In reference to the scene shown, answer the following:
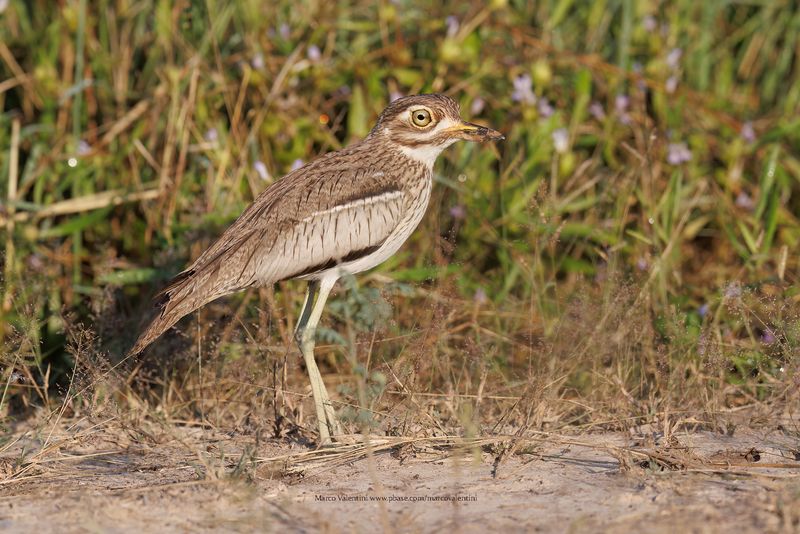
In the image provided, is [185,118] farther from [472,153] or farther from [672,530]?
[672,530]

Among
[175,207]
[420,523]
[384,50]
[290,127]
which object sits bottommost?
[420,523]

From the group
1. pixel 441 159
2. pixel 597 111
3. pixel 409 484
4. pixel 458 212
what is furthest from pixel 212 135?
pixel 409 484

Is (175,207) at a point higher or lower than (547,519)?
higher

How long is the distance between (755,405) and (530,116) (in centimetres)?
218

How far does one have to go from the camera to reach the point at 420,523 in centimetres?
315

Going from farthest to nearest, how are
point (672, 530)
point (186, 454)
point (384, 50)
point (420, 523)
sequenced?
point (384, 50) < point (186, 454) < point (420, 523) < point (672, 530)

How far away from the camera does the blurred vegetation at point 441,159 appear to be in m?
4.90

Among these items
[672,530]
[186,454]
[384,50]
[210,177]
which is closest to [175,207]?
[210,177]

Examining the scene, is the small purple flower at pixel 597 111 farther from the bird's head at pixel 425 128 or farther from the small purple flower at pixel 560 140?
the bird's head at pixel 425 128

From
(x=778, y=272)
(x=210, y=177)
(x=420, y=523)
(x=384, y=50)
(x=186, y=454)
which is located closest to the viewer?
(x=420, y=523)

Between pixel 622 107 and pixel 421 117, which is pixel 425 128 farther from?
pixel 622 107

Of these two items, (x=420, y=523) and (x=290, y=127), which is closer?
(x=420, y=523)

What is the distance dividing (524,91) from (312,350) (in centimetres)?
207

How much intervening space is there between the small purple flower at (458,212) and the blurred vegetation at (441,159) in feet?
0.10
